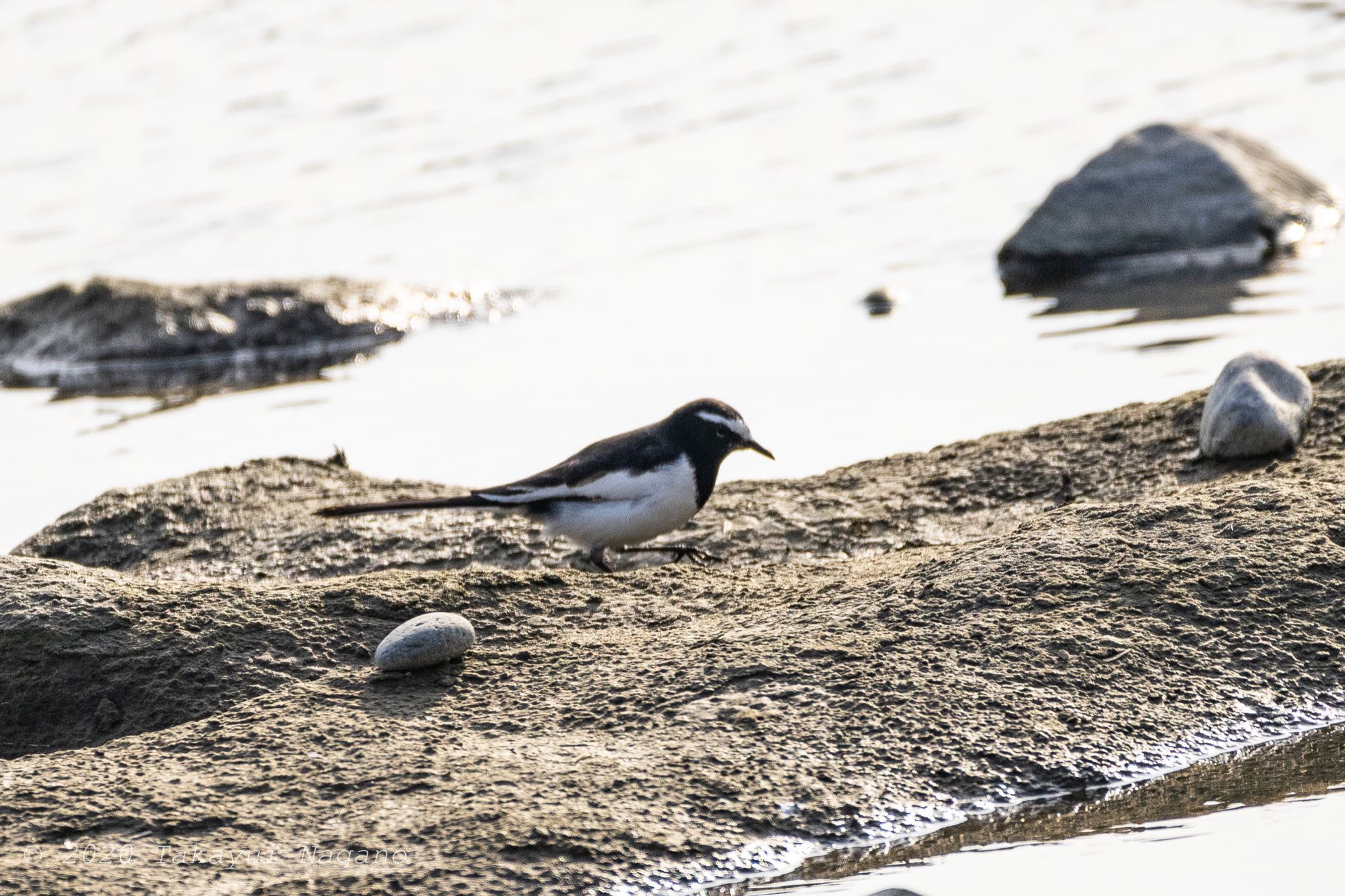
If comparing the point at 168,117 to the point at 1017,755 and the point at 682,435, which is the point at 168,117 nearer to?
the point at 682,435

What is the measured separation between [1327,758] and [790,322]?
5818 mm

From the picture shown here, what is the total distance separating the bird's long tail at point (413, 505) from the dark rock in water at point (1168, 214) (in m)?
5.11

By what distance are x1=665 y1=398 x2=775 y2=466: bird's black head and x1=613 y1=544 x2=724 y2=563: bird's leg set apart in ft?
1.05

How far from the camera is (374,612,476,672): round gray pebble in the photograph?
4.69 meters

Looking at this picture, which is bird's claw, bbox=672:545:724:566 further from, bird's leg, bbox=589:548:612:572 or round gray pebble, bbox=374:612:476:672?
round gray pebble, bbox=374:612:476:672

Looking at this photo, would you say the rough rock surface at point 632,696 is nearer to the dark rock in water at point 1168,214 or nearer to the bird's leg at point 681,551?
the bird's leg at point 681,551

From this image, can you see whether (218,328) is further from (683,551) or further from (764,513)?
(683,551)

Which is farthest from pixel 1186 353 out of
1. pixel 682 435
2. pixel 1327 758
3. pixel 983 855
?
pixel 983 855

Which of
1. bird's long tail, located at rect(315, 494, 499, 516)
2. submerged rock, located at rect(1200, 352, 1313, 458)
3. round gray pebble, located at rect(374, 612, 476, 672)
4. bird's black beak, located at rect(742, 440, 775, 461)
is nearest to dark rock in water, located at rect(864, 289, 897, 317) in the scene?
bird's black beak, located at rect(742, 440, 775, 461)

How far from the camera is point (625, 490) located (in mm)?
5797

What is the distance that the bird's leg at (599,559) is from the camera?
600 centimetres

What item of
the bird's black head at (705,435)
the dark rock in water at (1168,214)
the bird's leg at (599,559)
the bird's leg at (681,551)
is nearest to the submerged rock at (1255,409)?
the bird's black head at (705,435)

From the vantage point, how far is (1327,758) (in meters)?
4.21

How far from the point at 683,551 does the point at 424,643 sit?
1.46 meters
